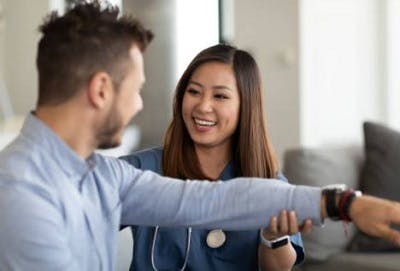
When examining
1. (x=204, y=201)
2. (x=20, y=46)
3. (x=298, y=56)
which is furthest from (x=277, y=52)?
(x=204, y=201)

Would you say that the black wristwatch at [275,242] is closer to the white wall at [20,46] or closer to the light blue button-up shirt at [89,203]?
the light blue button-up shirt at [89,203]

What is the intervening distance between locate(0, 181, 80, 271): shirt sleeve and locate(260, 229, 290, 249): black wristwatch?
66 cm

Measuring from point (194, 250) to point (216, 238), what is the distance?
64mm

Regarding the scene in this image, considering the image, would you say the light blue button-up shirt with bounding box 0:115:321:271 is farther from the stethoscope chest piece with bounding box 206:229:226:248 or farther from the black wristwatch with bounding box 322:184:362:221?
the stethoscope chest piece with bounding box 206:229:226:248

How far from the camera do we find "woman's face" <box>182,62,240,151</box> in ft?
5.82

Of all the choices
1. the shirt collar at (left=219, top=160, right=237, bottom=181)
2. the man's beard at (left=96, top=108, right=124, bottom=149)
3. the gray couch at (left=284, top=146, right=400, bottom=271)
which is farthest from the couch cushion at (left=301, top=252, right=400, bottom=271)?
the man's beard at (left=96, top=108, right=124, bottom=149)

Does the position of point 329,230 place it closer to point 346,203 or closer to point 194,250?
point 194,250

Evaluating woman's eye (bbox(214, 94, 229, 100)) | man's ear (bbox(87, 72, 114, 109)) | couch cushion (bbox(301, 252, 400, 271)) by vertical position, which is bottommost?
couch cushion (bbox(301, 252, 400, 271))

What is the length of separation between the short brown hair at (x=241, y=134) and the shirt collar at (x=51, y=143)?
1.99 ft

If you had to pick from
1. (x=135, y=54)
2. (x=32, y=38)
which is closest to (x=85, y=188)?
(x=135, y=54)

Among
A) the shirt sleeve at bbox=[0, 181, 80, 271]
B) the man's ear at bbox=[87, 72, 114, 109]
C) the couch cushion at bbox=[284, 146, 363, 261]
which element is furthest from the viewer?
the couch cushion at bbox=[284, 146, 363, 261]

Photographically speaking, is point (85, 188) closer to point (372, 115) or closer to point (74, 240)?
point (74, 240)

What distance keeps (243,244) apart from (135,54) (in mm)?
691

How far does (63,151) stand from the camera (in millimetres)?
1150
